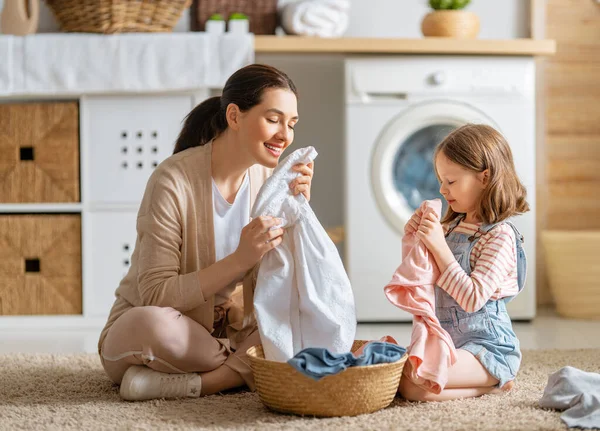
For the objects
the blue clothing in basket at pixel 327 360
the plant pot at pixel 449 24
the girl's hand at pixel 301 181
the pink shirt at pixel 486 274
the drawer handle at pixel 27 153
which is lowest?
the blue clothing in basket at pixel 327 360

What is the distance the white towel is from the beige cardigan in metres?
1.22

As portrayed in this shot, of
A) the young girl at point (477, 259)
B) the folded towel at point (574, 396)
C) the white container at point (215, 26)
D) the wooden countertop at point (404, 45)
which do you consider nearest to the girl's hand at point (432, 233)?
the young girl at point (477, 259)

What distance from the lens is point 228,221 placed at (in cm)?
198

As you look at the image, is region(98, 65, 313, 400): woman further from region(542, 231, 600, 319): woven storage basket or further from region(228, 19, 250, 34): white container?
region(542, 231, 600, 319): woven storage basket

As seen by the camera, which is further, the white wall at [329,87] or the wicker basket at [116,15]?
the white wall at [329,87]

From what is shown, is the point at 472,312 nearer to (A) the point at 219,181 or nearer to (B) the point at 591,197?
(A) the point at 219,181

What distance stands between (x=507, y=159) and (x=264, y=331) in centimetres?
67

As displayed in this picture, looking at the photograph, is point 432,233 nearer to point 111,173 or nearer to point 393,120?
point 393,120

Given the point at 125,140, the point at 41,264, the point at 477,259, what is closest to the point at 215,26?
the point at 125,140

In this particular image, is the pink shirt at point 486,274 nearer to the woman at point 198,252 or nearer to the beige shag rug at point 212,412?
the beige shag rug at point 212,412

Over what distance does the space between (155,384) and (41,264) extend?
1.31 metres

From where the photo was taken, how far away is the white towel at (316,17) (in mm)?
3053

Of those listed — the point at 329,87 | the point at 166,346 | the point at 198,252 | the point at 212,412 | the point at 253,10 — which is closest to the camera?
the point at 212,412

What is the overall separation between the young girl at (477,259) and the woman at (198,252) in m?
0.32
